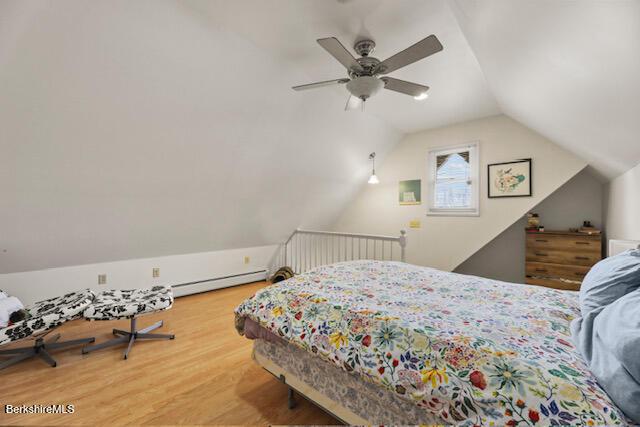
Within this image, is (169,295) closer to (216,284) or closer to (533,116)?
(216,284)

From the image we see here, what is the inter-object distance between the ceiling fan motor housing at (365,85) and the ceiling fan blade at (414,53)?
10cm

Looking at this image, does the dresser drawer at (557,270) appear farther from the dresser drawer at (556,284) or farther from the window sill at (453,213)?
the window sill at (453,213)

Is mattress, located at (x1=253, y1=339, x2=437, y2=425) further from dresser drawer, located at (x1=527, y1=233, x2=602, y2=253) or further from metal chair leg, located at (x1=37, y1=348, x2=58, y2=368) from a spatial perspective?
dresser drawer, located at (x1=527, y1=233, x2=602, y2=253)

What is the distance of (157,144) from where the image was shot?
102 inches

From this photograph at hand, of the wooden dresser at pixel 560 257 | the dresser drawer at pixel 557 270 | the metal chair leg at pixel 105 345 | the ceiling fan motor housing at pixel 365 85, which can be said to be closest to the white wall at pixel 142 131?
the ceiling fan motor housing at pixel 365 85

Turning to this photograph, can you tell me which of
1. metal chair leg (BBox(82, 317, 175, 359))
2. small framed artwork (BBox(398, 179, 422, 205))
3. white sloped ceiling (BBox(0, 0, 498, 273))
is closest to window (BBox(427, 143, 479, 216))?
small framed artwork (BBox(398, 179, 422, 205))

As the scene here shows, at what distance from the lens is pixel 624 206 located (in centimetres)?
258

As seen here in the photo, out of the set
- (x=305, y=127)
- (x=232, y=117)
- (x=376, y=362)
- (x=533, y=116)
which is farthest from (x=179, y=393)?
(x=533, y=116)

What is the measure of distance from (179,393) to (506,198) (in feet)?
14.0

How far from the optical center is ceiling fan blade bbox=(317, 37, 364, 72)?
1.65 meters

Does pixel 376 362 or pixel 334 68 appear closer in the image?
pixel 376 362

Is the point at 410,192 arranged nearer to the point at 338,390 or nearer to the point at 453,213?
the point at 453,213

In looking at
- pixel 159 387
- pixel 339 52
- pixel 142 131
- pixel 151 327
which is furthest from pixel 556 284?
pixel 142 131

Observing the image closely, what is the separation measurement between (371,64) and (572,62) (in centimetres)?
115
